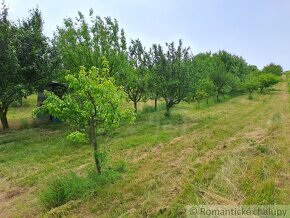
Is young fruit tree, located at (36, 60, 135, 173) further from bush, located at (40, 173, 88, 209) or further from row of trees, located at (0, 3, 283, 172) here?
row of trees, located at (0, 3, 283, 172)

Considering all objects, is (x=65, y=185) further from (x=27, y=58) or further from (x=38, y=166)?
(x=27, y=58)

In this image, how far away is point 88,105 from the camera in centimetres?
774

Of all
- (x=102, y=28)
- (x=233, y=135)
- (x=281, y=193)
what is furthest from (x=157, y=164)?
(x=102, y=28)

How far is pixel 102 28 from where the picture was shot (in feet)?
67.6

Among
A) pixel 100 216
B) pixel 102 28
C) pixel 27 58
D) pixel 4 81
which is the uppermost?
pixel 102 28

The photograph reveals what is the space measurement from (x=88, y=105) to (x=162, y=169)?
316cm

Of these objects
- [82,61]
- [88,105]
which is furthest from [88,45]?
[88,105]

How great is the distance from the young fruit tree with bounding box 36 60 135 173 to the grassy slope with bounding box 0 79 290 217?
171 cm

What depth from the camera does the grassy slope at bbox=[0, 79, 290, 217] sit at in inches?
253

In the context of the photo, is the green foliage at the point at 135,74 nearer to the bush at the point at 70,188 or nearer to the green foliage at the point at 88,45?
the green foliage at the point at 88,45

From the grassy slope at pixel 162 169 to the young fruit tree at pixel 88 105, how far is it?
1714 mm

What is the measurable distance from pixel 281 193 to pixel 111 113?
4774 millimetres

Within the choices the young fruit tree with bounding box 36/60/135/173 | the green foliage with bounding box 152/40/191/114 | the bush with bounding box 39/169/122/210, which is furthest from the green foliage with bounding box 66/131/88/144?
the green foliage with bounding box 152/40/191/114

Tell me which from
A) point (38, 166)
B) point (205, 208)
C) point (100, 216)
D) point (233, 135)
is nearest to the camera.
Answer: point (205, 208)
